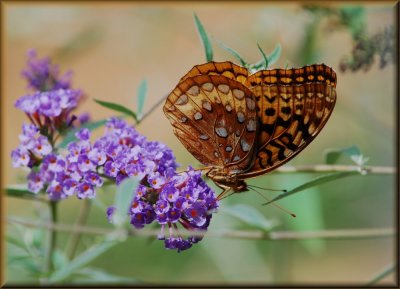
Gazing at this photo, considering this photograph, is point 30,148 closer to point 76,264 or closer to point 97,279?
point 76,264

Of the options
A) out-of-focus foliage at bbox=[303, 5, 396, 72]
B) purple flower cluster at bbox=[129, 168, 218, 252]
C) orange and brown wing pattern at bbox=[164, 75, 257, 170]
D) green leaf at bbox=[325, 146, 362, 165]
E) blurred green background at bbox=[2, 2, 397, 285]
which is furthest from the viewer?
blurred green background at bbox=[2, 2, 397, 285]

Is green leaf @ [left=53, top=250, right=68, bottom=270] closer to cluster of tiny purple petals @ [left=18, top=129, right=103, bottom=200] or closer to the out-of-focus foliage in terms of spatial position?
cluster of tiny purple petals @ [left=18, top=129, right=103, bottom=200]

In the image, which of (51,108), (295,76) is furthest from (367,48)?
(51,108)

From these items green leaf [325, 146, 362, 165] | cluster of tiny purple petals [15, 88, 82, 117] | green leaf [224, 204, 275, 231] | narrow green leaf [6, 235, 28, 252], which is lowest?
narrow green leaf [6, 235, 28, 252]

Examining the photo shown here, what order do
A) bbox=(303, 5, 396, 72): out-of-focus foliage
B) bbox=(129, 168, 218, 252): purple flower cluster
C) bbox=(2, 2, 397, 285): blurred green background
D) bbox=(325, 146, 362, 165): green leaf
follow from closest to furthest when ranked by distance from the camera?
bbox=(129, 168, 218, 252): purple flower cluster → bbox=(325, 146, 362, 165): green leaf → bbox=(303, 5, 396, 72): out-of-focus foliage → bbox=(2, 2, 397, 285): blurred green background

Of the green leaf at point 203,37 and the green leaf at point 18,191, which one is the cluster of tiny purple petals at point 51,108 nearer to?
the green leaf at point 18,191

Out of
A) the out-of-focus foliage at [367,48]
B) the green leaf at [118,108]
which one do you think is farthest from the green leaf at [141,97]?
the out-of-focus foliage at [367,48]

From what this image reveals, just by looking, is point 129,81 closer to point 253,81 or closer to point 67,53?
point 67,53

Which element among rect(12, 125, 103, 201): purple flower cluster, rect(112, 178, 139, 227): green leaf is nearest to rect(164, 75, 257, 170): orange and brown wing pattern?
rect(12, 125, 103, 201): purple flower cluster
